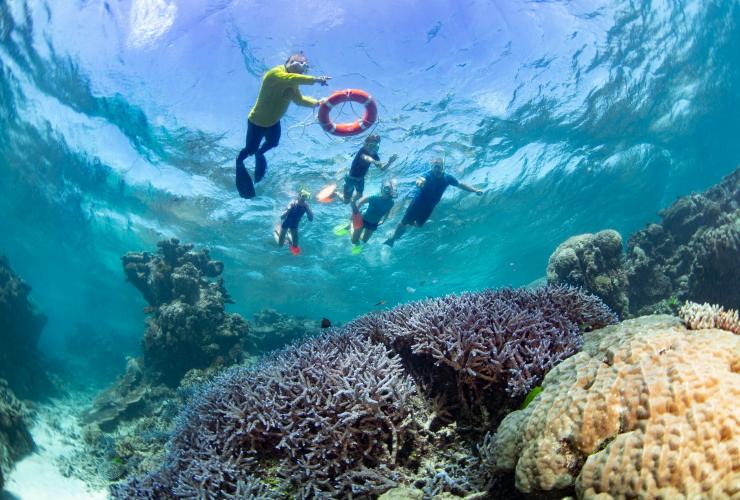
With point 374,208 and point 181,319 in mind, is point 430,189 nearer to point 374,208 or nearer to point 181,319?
point 374,208

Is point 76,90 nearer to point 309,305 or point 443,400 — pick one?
point 443,400

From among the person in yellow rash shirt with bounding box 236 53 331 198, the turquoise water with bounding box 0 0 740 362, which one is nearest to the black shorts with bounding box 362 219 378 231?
the turquoise water with bounding box 0 0 740 362

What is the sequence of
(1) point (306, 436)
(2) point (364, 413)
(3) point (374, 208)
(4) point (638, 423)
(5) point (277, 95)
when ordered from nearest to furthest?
(4) point (638, 423) → (2) point (364, 413) → (1) point (306, 436) → (5) point (277, 95) → (3) point (374, 208)

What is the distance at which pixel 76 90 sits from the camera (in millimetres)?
14664

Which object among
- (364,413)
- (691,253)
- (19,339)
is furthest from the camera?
(19,339)

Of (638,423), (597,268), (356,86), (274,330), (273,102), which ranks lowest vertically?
(638,423)

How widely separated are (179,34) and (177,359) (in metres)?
10.6

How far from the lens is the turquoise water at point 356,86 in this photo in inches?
497

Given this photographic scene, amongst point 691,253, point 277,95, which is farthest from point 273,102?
point 691,253

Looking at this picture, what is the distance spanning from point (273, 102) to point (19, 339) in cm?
1705

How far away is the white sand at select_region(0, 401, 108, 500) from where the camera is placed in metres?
7.66

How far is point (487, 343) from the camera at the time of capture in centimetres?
392

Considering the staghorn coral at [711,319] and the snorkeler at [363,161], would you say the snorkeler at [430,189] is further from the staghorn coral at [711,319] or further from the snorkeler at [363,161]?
the staghorn coral at [711,319]

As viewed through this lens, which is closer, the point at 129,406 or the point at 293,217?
the point at 293,217
